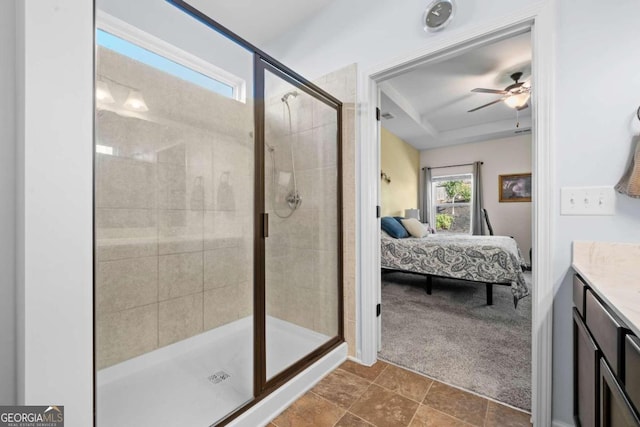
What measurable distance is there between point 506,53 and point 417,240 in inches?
90.7

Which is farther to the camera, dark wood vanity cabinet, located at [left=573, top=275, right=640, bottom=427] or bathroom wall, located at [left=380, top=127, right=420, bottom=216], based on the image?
bathroom wall, located at [left=380, top=127, right=420, bottom=216]

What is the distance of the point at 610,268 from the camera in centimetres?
115

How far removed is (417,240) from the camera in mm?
3711

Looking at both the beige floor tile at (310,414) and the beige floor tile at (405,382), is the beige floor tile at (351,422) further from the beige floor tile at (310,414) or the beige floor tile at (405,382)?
the beige floor tile at (405,382)

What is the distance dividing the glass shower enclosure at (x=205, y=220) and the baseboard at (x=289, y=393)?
0.05m

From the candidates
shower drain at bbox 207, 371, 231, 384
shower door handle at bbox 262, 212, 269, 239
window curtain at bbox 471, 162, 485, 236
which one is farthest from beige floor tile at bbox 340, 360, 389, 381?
window curtain at bbox 471, 162, 485, 236

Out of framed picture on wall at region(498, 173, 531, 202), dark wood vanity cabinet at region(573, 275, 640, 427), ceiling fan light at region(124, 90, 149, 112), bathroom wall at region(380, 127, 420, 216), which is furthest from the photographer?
Result: framed picture on wall at region(498, 173, 531, 202)

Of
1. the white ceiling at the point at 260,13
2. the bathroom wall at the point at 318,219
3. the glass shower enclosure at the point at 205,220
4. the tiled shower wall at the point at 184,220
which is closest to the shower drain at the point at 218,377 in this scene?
the glass shower enclosure at the point at 205,220

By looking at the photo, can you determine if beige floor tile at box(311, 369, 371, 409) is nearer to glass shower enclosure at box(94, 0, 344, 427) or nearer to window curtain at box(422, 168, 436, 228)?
glass shower enclosure at box(94, 0, 344, 427)

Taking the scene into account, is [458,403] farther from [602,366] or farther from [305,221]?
[305,221]

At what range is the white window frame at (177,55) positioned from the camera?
5.64 feet

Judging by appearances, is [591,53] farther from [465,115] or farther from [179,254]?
[465,115]

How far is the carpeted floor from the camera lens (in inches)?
68.1

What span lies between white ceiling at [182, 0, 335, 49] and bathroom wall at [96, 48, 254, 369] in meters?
0.68
